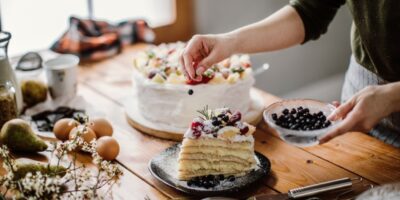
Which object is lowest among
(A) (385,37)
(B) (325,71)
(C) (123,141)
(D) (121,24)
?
(B) (325,71)

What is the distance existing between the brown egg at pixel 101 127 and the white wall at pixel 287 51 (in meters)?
1.59

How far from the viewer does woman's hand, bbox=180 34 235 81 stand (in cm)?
172

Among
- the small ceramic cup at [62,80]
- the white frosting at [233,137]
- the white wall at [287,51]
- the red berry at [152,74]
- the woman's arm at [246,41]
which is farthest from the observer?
the white wall at [287,51]

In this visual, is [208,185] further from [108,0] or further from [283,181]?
[108,0]

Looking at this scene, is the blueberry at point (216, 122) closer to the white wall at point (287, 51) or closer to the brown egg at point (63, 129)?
the brown egg at point (63, 129)

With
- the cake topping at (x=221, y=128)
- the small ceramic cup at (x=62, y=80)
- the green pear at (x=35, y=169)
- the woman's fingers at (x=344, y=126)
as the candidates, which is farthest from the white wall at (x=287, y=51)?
the green pear at (x=35, y=169)

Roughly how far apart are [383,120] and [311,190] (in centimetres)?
54

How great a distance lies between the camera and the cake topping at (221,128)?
151 cm

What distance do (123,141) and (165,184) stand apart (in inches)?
13.2

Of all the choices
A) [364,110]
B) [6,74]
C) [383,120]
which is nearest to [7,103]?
[6,74]

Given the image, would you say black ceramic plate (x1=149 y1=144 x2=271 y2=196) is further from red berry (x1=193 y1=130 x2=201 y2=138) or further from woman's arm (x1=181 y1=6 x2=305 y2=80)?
woman's arm (x1=181 y1=6 x2=305 y2=80)

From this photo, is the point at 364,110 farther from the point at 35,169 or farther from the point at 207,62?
the point at 35,169

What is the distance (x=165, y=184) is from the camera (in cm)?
152

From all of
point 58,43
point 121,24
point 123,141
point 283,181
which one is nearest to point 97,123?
point 123,141
